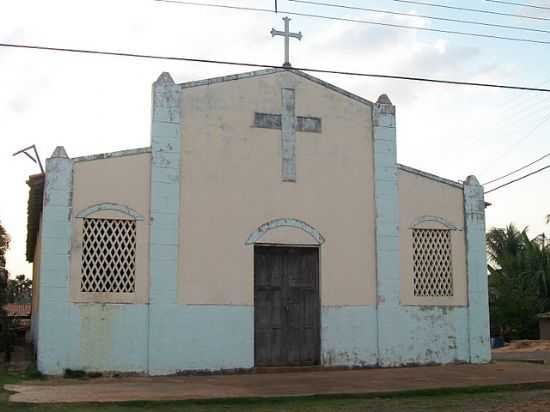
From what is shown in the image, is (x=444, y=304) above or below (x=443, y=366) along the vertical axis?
above

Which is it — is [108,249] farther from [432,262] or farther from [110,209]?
[432,262]

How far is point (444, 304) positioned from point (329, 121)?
4762 mm

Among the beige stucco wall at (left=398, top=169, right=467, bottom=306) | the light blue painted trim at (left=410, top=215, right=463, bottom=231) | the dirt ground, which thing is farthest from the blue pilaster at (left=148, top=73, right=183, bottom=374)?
the light blue painted trim at (left=410, top=215, right=463, bottom=231)

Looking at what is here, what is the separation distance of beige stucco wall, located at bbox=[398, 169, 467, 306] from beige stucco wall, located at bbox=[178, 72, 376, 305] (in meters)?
0.77

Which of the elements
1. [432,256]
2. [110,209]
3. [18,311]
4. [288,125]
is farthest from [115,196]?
[18,311]

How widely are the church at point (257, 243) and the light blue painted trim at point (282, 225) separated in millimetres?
30

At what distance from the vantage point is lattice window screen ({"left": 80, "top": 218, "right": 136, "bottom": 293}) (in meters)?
14.6

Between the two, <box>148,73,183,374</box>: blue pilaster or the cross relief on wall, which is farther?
the cross relief on wall

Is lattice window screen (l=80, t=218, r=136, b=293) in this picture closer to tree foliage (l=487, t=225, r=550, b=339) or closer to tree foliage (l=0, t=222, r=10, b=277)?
tree foliage (l=0, t=222, r=10, b=277)

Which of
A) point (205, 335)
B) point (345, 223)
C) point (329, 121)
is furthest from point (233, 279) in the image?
point (329, 121)

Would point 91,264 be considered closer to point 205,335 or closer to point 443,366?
point 205,335

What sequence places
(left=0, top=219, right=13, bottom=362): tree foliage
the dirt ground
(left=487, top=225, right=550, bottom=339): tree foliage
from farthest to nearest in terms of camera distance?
(left=487, top=225, right=550, bottom=339): tree foliage
(left=0, top=219, right=13, bottom=362): tree foliage
the dirt ground

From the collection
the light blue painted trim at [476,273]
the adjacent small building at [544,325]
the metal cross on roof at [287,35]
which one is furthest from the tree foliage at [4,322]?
the adjacent small building at [544,325]

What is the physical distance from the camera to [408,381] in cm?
1325
